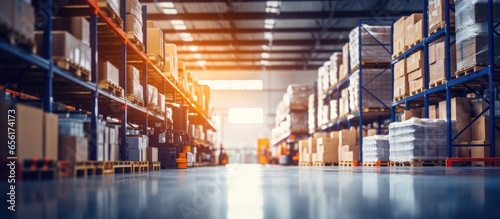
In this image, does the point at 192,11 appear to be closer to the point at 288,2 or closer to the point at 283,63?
the point at 288,2

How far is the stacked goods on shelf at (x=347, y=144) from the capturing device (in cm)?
1359

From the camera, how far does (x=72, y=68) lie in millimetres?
5680

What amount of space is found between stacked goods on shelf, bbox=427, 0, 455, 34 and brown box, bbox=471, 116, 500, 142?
181 centimetres

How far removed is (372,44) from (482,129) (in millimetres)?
4905

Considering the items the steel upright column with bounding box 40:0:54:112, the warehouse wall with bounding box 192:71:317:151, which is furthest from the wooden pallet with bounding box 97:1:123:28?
the warehouse wall with bounding box 192:71:317:151

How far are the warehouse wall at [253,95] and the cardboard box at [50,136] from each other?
26542 mm

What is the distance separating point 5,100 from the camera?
5680 mm

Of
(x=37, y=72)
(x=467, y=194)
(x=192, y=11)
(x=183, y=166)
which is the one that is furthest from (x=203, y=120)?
(x=467, y=194)

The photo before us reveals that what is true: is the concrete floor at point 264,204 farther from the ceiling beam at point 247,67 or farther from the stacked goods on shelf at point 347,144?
the ceiling beam at point 247,67

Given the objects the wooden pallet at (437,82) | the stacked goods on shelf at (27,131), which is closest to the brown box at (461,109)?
the wooden pallet at (437,82)

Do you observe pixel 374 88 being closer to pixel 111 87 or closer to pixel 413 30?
pixel 413 30

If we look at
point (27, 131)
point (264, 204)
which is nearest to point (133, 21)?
point (27, 131)

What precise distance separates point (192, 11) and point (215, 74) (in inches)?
445

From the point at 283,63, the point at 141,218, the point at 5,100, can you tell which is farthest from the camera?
the point at 283,63
